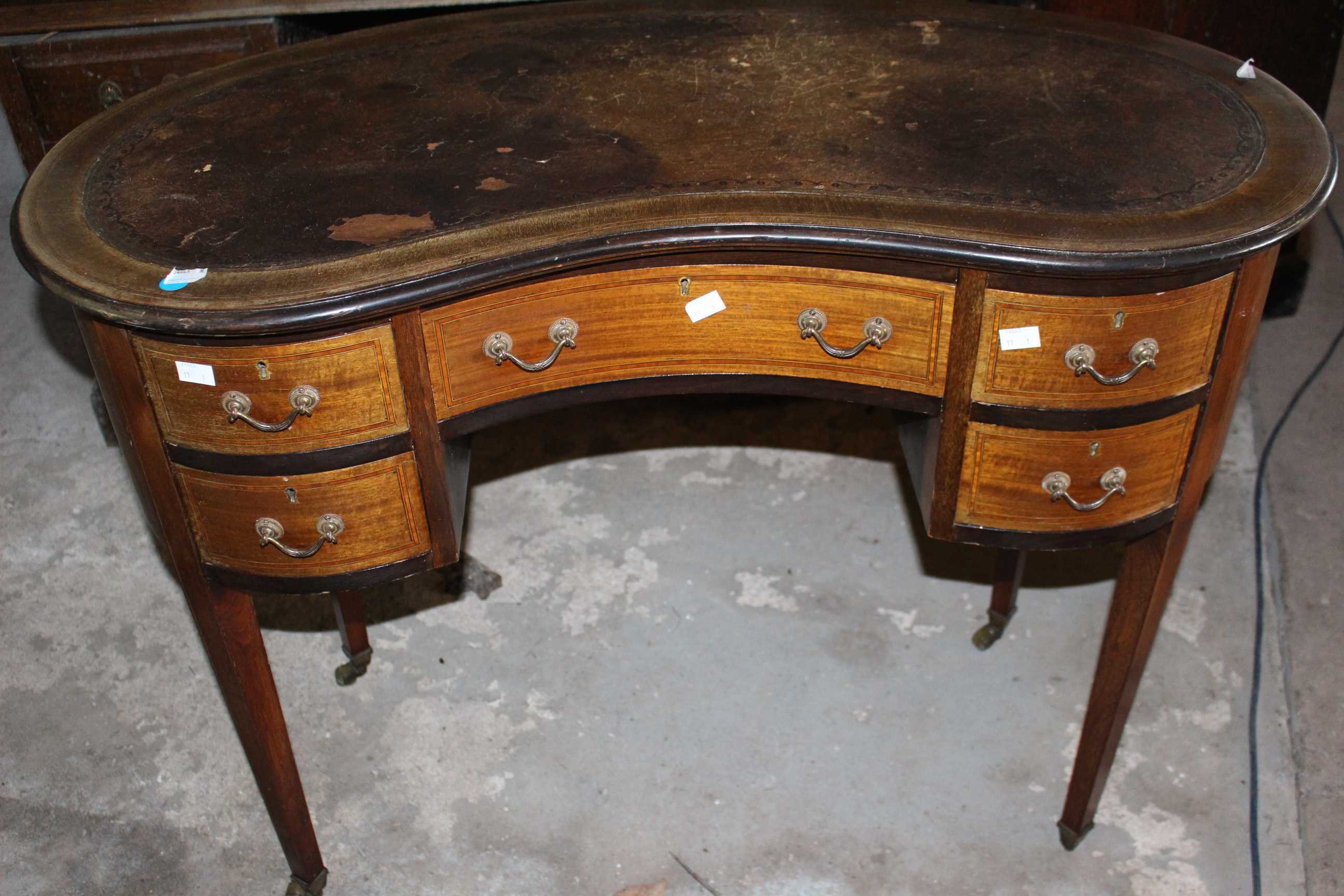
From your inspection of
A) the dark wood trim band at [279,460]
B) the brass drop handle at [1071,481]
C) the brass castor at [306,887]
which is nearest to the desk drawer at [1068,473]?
the brass drop handle at [1071,481]

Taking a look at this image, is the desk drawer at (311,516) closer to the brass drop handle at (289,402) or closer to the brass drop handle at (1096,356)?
the brass drop handle at (289,402)

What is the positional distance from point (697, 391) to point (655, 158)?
30cm

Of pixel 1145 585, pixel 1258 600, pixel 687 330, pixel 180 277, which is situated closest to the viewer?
pixel 180 277

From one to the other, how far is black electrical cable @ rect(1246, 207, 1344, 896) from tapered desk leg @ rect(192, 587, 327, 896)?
1.43 m

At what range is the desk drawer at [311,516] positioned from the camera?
5.02ft

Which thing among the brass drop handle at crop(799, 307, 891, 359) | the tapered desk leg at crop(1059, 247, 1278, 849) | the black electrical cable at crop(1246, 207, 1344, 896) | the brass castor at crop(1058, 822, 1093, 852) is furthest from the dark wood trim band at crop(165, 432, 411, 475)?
the black electrical cable at crop(1246, 207, 1344, 896)

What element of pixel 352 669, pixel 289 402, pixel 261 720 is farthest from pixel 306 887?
pixel 289 402

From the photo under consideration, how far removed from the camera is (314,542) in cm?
157

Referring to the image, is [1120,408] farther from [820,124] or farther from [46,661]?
[46,661]

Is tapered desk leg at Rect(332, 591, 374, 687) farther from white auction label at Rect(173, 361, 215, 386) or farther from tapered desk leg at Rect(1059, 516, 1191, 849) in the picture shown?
tapered desk leg at Rect(1059, 516, 1191, 849)

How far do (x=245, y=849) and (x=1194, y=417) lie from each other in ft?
5.13

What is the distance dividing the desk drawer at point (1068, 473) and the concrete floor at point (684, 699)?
0.63 metres

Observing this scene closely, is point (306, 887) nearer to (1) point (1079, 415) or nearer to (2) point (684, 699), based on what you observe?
(2) point (684, 699)

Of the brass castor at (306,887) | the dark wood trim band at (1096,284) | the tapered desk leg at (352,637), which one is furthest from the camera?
the tapered desk leg at (352,637)
